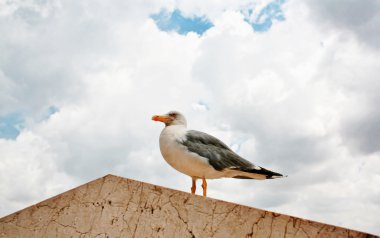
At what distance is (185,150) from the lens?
4449mm

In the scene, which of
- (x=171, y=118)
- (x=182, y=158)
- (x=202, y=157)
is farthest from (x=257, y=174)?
(x=171, y=118)

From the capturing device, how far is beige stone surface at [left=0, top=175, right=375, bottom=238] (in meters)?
3.15

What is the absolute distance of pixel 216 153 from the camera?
461 cm

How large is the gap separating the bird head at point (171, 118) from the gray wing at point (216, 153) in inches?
11.0

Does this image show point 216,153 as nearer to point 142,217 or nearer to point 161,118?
point 161,118

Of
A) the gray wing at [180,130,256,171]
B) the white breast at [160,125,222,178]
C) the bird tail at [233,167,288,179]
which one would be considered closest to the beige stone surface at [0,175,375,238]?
the white breast at [160,125,222,178]

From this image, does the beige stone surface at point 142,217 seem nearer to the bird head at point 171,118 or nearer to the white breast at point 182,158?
the white breast at point 182,158

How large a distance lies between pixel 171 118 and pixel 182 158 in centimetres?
68

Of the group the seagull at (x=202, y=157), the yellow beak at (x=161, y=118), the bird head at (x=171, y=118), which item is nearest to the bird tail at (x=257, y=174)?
the seagull at (x=202, y=157)

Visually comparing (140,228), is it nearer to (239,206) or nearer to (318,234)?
(239,206)

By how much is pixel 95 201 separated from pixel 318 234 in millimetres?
1843

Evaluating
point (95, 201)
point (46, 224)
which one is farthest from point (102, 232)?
point (46, 224)

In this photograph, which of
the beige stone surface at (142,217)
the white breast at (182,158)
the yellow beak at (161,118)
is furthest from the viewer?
the yellow beak at (161,118)

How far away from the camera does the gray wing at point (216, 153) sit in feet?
14.8
